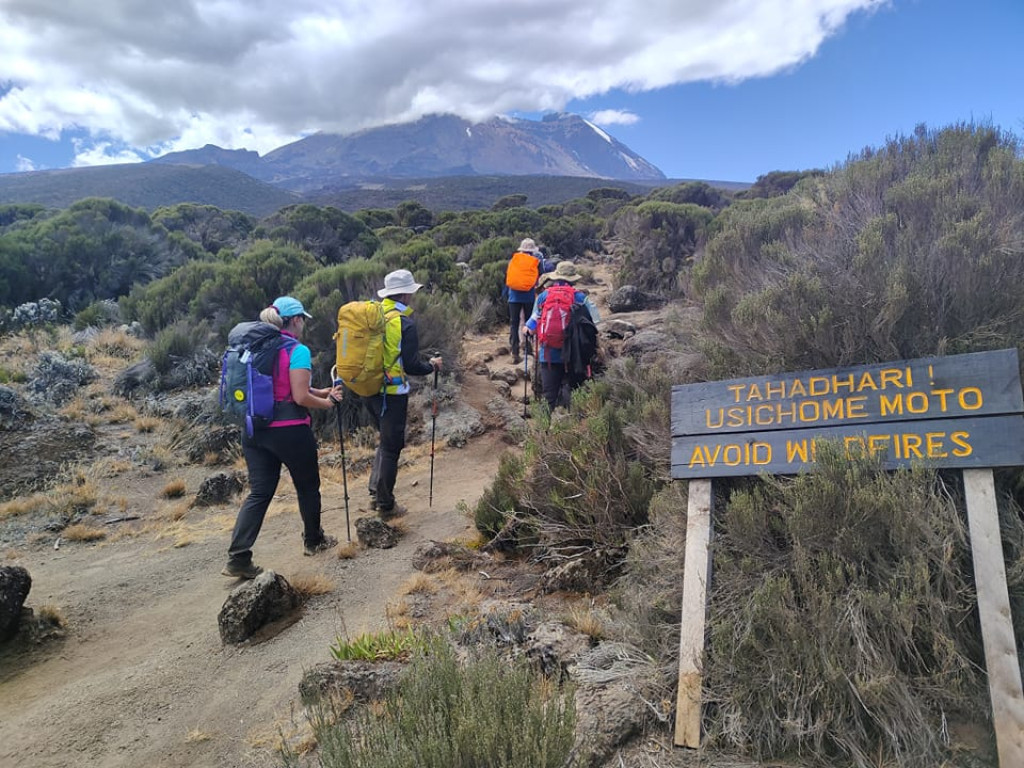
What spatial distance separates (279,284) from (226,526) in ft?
25.9

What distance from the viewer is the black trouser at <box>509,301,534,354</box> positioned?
998 cm

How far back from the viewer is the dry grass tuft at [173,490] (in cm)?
680

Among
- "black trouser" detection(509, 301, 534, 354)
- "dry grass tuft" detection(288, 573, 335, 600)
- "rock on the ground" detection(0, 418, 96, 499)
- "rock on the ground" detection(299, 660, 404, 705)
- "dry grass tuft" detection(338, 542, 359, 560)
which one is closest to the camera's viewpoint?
"rock on the ground" detection(299, 660, 404, 705)

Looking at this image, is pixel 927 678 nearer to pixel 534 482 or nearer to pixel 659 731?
pixel 659 731

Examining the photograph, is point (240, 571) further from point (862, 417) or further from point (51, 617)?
point (862, 417)

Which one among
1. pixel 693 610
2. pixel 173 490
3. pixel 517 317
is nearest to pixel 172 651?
pixel 693 610

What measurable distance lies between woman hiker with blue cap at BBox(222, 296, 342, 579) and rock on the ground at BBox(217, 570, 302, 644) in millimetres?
661

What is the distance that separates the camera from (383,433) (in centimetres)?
556

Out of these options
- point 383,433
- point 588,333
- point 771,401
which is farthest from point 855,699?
point 588,333

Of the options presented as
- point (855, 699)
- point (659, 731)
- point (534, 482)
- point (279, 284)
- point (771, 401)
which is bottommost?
point (659, 731)

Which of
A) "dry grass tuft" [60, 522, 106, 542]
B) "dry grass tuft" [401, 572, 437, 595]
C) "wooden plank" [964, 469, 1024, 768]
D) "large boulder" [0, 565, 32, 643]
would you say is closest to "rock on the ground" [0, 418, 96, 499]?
"dry grass tuft" [60, 522, 106, 542]

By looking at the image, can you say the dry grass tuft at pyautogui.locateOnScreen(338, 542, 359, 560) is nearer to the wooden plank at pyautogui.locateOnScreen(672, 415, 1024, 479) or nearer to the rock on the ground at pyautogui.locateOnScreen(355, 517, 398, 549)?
the rock on the ground at pyautogui.locateOnScreen(355, 517, 398, 549)

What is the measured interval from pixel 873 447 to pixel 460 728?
1.96 metres

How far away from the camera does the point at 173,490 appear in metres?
6.82
